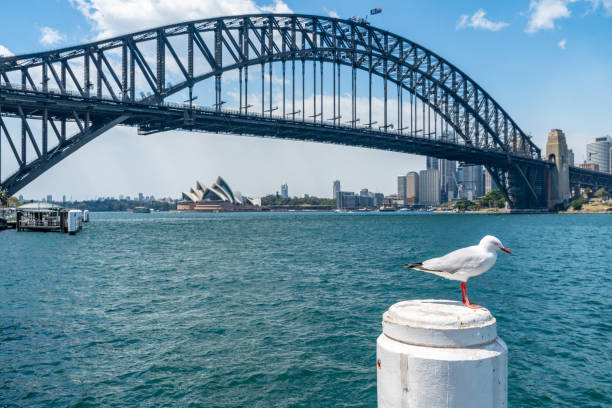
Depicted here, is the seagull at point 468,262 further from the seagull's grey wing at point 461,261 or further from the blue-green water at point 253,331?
the blue-green water at point 253,331

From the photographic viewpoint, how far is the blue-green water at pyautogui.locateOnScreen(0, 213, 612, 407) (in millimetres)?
7664

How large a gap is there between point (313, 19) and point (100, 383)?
8397 cm

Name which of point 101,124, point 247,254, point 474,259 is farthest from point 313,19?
point 474,259

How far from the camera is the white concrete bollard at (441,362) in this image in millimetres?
2416

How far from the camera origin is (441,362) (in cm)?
240

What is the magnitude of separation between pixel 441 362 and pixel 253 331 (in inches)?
353

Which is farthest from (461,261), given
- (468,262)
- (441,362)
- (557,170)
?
(557,170)

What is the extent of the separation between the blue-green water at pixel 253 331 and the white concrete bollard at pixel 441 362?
16.8 ft

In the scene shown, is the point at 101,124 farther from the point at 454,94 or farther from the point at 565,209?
the point at 565,209

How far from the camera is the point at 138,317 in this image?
12289 millimetres

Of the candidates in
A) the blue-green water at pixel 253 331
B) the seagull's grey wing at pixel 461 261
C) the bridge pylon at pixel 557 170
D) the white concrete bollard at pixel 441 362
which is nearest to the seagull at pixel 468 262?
the seagull's grey wing at pixel 461 261

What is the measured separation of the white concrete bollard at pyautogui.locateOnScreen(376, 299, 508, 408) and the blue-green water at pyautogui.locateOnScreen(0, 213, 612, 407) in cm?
512

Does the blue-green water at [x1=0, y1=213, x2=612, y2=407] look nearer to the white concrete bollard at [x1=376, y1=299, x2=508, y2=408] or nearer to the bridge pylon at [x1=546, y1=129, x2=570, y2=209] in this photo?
the white concrete bollard at [x1=376, y1=299, x2=508, y2=408]

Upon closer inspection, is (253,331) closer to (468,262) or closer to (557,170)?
(468,262)
